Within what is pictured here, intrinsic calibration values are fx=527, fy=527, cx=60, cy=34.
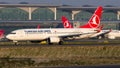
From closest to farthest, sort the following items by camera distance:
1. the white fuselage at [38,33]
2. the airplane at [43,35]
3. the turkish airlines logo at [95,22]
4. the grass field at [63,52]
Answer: the grass field at [63,52] < the airplane at [43,35] < the white fuselage at [38,33] < the turkish airlines logo at [95,22]

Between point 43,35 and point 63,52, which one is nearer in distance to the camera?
point 63,52

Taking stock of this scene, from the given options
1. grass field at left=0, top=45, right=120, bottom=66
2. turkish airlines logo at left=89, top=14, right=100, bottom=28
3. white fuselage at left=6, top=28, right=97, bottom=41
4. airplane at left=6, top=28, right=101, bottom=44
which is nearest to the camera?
grass field at left=0, top=45, right=120, bottom=66

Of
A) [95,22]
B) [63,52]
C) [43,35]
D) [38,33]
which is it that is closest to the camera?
[63,52]

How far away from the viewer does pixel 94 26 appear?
10550 cm

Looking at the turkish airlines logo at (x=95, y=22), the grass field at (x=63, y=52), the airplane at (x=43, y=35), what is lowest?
the grass field at (x=63, y=52)

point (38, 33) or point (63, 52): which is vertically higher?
point (38, 33)

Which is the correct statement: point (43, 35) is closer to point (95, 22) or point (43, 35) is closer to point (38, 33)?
point (38, 33)

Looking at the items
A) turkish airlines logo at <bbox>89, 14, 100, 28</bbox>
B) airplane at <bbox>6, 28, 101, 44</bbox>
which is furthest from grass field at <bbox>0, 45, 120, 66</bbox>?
turkish airlines logo at <bbox>89, 14, 100, 28</bbox>

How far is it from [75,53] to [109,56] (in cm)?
462

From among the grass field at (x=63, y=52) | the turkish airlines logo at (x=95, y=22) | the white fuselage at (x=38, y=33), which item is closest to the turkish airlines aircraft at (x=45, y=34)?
the white fuselage at (x=38, y=33)

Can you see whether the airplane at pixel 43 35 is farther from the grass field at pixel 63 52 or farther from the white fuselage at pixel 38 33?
the grass field at pixel 63 52

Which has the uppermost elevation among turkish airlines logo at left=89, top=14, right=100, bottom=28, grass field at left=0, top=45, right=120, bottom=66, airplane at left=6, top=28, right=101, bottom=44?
turkish airlines logo at left=89, top=14, right=100, bottom=28

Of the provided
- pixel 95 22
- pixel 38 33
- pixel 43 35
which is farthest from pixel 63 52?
pixel 95 22

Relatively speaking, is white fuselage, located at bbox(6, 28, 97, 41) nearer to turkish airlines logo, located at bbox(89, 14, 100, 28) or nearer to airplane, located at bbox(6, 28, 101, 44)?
airplane, located at bbox(6, 28, 101, 44)
